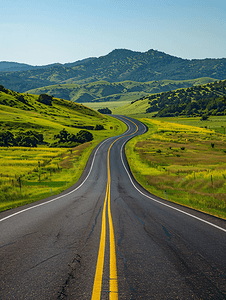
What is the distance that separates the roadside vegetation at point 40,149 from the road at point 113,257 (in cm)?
718

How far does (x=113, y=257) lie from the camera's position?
5.52 meters

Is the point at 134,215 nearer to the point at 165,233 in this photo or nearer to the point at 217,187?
the point at 165,233

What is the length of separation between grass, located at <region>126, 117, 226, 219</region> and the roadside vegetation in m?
11.4

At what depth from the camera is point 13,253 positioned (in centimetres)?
590

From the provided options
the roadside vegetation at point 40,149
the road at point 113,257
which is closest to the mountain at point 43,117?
the roadside vegetation at point 40,149

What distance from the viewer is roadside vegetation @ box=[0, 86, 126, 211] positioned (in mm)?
22828


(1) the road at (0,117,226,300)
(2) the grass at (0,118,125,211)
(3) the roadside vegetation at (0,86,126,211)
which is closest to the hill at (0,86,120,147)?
(3) the roadside vegetation at (0,86,126,211)

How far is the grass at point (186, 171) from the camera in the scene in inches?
617

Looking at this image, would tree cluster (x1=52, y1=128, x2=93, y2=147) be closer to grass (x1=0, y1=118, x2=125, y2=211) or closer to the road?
grass (x1=0, y1=118, x2=125, y2=211)

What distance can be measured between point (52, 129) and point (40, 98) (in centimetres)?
8622

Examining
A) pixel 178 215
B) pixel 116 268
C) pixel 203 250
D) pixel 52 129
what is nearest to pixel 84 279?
pixel 116 268

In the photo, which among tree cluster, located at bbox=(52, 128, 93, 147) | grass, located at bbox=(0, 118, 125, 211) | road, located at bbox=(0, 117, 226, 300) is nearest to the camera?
road, located at bbox=(0, 117, 226, 300)

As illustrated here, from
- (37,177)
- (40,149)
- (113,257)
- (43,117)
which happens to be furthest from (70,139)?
(113,257)

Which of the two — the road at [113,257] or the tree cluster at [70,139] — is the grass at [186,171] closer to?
the road at [113,257]
